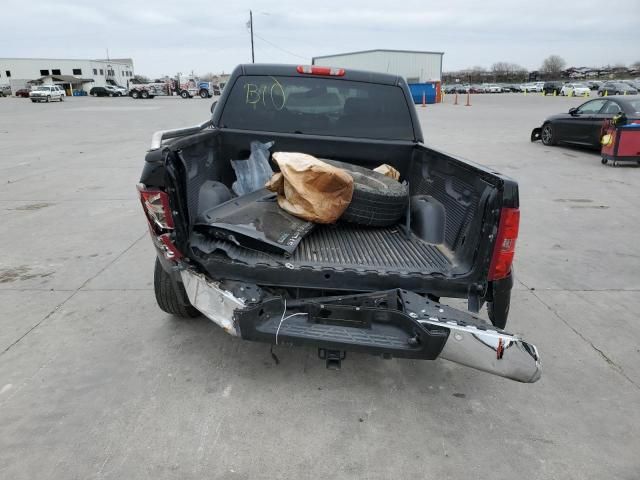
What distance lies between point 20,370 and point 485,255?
307cm

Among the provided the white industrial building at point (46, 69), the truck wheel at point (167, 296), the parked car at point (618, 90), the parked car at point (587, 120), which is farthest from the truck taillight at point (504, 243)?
the white industrial building at point (46, 69)

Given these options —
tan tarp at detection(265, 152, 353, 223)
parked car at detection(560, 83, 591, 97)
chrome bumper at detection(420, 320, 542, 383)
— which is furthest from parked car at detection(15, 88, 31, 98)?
chrome bumper at detection(420, 320, 542, 383)

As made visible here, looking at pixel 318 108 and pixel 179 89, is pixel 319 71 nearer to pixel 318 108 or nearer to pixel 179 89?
pixel 318 108

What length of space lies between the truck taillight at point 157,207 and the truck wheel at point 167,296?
0.84 metres

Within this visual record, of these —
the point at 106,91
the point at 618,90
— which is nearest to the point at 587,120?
the point at 618,90

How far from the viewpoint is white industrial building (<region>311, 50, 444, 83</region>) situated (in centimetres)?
4725

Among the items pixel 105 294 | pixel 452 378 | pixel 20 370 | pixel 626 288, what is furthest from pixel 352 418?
pixel 626 288

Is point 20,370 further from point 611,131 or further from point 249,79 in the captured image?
point 611,131

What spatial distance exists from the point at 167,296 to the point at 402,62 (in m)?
48.9

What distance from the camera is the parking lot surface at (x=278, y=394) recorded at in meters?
2.39

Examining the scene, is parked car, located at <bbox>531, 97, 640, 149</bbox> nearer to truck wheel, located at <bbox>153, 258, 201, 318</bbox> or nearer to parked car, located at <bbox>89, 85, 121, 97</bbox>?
truck wheel, located at <bbox>153, 258, 201, 318</bbox>

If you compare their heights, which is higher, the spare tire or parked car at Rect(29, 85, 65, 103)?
parked car at Rect(29, 85, 65, 103)

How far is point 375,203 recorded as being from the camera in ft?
11.1

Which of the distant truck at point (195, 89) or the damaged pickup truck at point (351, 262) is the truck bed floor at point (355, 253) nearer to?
the damaged pickup truck at point (351, 262)
